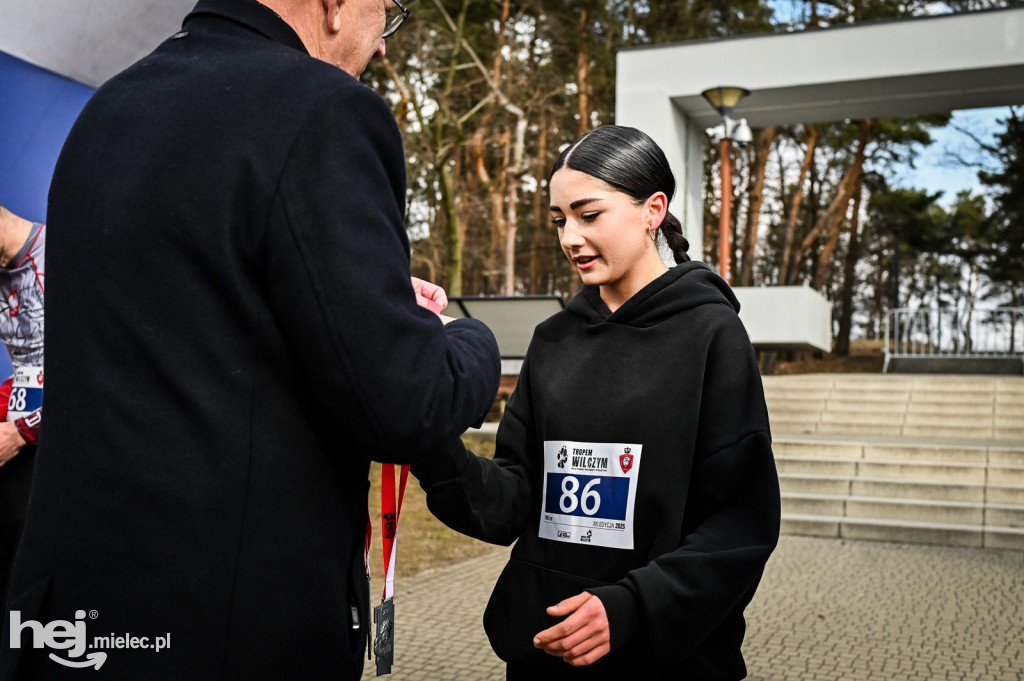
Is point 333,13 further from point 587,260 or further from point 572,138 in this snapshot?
point 572,138

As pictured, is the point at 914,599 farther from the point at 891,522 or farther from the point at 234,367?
the point at 234,367

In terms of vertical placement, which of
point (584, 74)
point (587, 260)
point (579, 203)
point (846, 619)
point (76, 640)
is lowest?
point (846, 619)

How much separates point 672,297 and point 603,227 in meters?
0.20

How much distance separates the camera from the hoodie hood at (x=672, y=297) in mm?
2027

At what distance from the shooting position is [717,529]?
1849 mm

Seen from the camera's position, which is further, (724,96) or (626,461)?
(724,96)

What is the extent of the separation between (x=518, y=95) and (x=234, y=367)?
2067cm

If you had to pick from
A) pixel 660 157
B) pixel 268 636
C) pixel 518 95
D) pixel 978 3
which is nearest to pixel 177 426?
pixel 268 636

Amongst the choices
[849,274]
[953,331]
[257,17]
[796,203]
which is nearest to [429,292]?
[257,17]

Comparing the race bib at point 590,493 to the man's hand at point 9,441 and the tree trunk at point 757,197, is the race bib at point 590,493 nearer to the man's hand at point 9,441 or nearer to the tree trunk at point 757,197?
the man's hand at point 9,441

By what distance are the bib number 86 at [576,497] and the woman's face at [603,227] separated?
0.42 meters

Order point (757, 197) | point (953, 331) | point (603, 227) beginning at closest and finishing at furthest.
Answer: point (603, 227)
point (953, 331)
point (757, 197)

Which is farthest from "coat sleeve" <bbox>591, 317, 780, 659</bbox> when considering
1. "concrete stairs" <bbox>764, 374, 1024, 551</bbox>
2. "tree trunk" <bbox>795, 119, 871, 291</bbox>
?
"tree trunk" <bbox>795, 119, 871, 291</bbox>

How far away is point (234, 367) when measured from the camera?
4.11 ft
